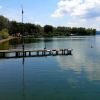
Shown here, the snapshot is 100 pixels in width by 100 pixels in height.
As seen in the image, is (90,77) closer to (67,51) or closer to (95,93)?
(95,93)

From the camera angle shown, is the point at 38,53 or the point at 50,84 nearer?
the point at 50,84

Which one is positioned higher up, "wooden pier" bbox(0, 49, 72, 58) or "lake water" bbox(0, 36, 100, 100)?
"wooden pier" bbox(0, 49, 72, 58)

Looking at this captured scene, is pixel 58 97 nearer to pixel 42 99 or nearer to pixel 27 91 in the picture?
pixel 42 99

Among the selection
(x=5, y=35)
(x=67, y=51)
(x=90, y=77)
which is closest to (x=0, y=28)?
(x=5, y=35)

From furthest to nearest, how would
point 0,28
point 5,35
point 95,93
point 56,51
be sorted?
point 0,28
point 5,35
point 56,51
point 95,93

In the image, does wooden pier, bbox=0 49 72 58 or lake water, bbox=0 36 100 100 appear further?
wooden pier, bbox=0 49 72 58

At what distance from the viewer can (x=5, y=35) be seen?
137875 millimetres

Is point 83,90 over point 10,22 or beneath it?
beneath

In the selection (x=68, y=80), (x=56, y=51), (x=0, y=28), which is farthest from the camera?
(x=0, y=28)

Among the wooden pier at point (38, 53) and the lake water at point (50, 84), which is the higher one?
the wooden pier at point (38, 53)

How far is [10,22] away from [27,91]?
165175 mm

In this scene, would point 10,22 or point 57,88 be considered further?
point 10,22

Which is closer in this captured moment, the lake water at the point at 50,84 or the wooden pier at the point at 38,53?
the lake water at the point at 50,84

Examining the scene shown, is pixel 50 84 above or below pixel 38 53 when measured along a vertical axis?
below
